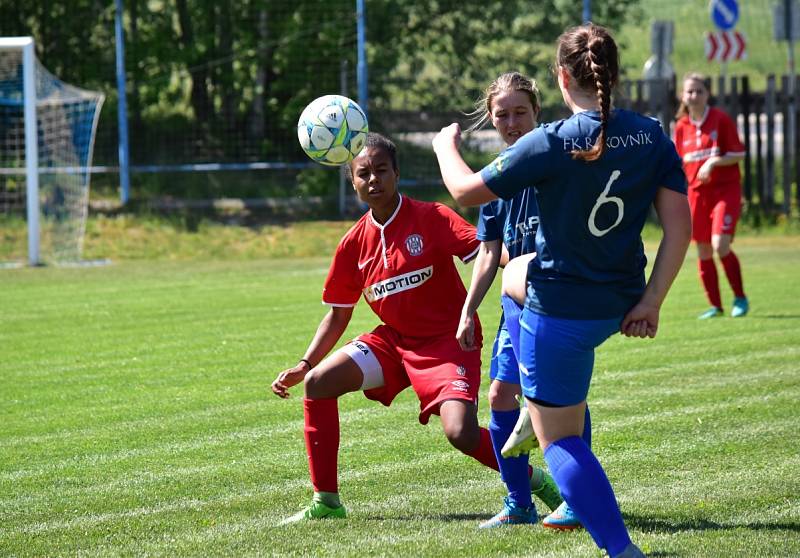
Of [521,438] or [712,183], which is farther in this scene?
[712,183]

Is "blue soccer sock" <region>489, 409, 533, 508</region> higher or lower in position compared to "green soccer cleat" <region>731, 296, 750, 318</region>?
higher

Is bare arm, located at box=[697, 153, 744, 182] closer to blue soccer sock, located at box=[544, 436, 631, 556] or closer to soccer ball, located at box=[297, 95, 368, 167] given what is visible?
soccer ball, located at box=[297, 95, 368, 167]

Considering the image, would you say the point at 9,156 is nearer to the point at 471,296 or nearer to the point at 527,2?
the point at 527,2

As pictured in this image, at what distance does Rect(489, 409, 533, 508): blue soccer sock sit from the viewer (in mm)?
5004

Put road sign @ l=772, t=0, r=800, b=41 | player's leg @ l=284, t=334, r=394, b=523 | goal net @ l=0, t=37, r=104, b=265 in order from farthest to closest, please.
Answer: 1. road sign @ l=772, t=0, r=800, b=41
2. goal net @ l=0, t=37, r=104, b=265
3. player's leg @ l=284, t=334, r=394, b=523

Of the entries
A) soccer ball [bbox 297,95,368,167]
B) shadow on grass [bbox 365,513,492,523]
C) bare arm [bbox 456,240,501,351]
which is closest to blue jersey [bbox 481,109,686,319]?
bare arm [bbox 456,240,501,351]

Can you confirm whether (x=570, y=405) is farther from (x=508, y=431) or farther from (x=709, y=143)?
(x=709, y=143)

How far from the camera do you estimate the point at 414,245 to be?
5.40 meters

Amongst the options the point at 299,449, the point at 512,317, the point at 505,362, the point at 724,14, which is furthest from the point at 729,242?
the point at 724,14

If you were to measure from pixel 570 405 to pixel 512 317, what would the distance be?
711 mm

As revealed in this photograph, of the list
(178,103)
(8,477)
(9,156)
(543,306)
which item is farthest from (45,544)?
(178,103)

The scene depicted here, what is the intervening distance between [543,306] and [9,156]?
19.1 metres

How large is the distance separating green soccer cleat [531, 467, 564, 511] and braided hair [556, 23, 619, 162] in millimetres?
1767

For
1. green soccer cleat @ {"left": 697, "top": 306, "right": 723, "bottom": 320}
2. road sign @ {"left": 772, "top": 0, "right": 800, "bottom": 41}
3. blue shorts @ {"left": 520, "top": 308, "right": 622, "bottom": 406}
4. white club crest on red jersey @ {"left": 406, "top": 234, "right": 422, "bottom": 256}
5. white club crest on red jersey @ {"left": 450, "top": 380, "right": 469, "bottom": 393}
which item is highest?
road sign @ {"left": 772, "top": 0, "right": 800, "bottom": 41}
